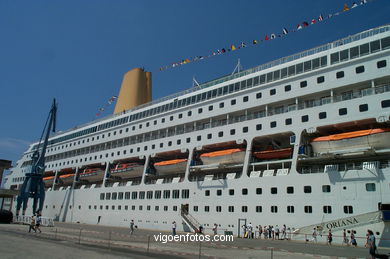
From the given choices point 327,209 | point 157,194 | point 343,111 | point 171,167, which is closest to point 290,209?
point 327,209

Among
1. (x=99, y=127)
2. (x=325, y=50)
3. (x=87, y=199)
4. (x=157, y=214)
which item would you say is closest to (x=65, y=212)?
(x=87, y=199)

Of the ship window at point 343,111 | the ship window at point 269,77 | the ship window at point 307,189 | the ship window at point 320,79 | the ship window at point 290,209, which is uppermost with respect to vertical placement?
the ship window at point 269,77

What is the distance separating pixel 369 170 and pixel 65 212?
38.8m

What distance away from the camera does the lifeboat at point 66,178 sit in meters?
45.5

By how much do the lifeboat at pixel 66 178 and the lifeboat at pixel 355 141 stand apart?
1371 inches

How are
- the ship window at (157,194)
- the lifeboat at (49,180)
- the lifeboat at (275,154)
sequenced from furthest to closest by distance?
the lifeboat at (49,180) < the ship window at (157,194) < the lifeboat at (275,154)

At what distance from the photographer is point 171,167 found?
3206 cm

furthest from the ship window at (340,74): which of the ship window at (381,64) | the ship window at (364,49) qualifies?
the ship window at (381,64)

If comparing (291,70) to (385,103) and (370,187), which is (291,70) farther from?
(370,187)

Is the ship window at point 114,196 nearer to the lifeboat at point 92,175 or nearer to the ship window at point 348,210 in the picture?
the lifeboat at point 92,175

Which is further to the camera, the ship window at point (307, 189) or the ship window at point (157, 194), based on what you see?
the ship window at point (157, 194)

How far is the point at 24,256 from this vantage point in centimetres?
1026

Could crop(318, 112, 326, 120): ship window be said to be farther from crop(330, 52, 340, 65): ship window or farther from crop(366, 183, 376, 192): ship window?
crop(366, 183, 376, 192): ship window

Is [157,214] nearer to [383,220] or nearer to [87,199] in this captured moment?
[87,199]
